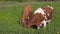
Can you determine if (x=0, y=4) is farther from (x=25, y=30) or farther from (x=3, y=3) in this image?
(x=25, y=30)

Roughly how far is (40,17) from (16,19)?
66 centimetres

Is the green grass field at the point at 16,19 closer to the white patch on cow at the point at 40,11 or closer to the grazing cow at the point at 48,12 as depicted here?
the grazing cow at the point at 48,12

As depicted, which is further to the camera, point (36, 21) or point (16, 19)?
point (16, 19)

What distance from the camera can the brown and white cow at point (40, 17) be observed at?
5566 millimetres

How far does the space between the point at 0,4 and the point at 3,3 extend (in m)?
0.12

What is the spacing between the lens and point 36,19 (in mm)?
5570

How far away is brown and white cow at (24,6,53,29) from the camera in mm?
5566

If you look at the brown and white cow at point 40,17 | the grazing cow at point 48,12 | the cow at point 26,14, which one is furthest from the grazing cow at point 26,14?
the grazing cow at point 48,12

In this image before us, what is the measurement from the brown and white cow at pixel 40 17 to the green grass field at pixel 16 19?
0.49ft

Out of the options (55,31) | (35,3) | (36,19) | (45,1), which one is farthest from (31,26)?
(45,1)

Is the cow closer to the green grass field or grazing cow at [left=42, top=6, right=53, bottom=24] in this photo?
the green grass field

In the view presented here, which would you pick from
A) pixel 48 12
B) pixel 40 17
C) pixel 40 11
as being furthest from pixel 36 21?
pixel 48 12

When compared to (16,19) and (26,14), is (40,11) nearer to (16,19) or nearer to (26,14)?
(26,14)

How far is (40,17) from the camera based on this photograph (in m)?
5.61
